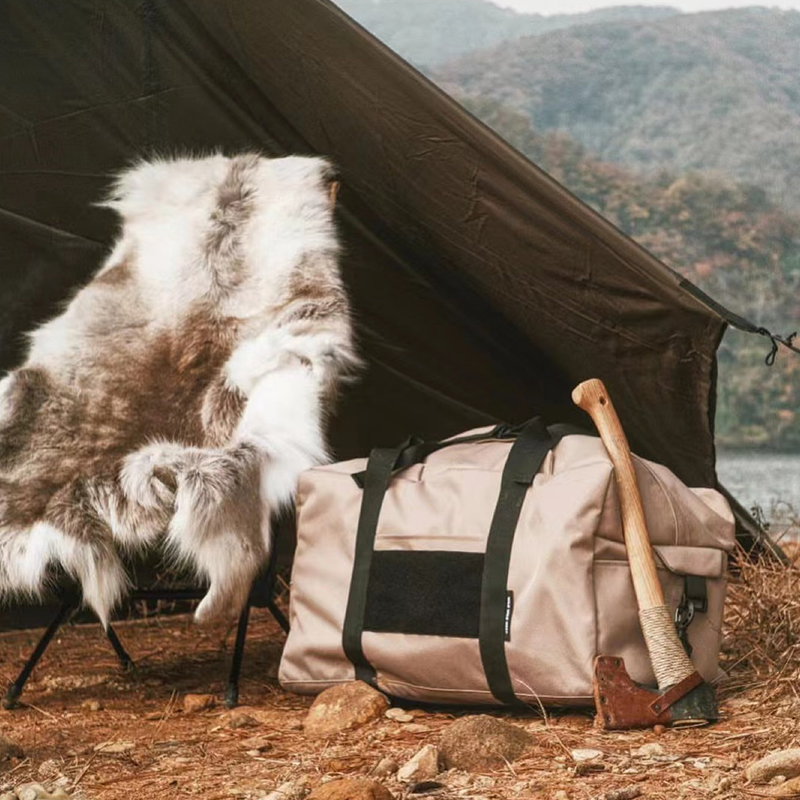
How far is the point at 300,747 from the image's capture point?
1.67 meters

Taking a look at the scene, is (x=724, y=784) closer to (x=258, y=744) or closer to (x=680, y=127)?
(x=258, y=744)

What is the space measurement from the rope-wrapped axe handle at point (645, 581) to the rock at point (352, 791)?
50cm

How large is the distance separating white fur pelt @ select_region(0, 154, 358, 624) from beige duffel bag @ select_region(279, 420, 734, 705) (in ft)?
0.47

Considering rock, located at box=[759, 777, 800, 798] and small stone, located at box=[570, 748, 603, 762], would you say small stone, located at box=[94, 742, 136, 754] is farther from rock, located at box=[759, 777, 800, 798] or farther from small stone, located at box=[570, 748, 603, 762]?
rock, located at box=[759, 777, 800, 798]

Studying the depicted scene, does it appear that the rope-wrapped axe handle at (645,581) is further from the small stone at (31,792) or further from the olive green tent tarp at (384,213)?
the small stone at (31,792)

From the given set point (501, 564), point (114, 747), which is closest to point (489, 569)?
point (501, 564)

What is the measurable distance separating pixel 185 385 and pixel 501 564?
0.84m

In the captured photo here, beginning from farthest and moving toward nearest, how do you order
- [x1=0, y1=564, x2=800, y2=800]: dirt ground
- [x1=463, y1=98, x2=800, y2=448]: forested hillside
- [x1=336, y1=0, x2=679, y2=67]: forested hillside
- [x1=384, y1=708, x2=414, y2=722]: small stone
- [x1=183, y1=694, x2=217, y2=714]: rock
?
[x1=336, y1=0, x2=679, y2=67]: forested hillside < [x1=463, y1=98, x2=800, y2=448]: forested hillside < [x1=183, y1=694, x2=217, y2=714]: rock < [x1=384, y1=708, x2=414, y2=722]: small stone < [x1=0, y1=564, x2=800, y2=800]: dirt ground

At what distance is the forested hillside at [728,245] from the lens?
7844mm

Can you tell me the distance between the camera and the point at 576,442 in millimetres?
1806

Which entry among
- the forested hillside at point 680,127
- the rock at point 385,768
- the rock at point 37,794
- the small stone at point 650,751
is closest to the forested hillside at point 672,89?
the forested hillside at point 680,127

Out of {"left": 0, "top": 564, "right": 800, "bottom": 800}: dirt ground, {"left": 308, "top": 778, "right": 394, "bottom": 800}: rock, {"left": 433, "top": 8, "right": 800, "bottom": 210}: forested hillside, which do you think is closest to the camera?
{"left": 308, "top": 778, "right": 394, "bottom": 800}: rock

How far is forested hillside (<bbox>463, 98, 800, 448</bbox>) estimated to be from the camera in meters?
7.84

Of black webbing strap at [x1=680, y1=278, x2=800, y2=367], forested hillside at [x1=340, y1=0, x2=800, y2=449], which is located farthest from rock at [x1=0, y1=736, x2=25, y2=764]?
forested hillside at [x1=340, y1=0, x2=800, y2=449]
